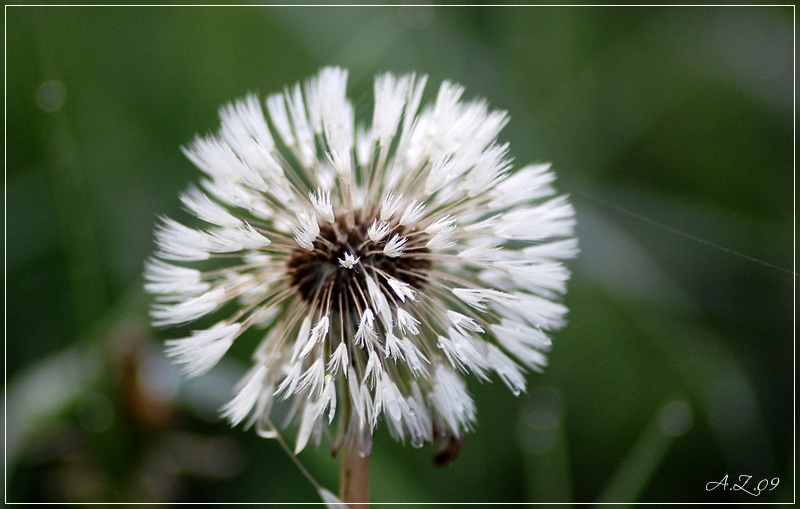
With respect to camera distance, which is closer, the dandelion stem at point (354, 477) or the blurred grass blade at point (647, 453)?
the dandelion stem at point (354, 477)

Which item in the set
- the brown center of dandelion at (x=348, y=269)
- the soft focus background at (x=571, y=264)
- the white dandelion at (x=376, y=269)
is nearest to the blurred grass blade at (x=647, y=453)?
the soft focus background at (x=571, y=264)

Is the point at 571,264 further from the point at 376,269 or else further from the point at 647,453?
the point at 376,269

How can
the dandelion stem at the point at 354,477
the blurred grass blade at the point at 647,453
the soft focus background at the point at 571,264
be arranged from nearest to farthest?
the dandelion stem at the point at 354,477 → the blurred grass blade at the point at 647,453 → the soft focus background at the point at 571,264

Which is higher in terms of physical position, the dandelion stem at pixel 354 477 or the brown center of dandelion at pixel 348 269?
the brown center of dandelion at pixel 348 269

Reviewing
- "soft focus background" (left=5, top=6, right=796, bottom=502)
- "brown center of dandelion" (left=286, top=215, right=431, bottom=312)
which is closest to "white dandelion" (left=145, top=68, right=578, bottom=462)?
"brown center of dandelion" (left=286, top=215, right=431, bottom=312)

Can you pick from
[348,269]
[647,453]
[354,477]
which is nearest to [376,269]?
[348,269]

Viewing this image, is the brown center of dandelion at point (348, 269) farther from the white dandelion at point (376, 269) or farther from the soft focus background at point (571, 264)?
the soft focus background at point (571, 264)

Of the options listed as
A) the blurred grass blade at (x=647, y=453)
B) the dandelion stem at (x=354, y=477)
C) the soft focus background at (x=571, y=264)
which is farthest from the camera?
the soft focus background at (x=571, y=264)

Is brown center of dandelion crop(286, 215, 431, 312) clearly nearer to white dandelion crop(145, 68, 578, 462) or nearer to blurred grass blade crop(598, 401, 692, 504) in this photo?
white dandelion crop(145, 68, 578, 462)
